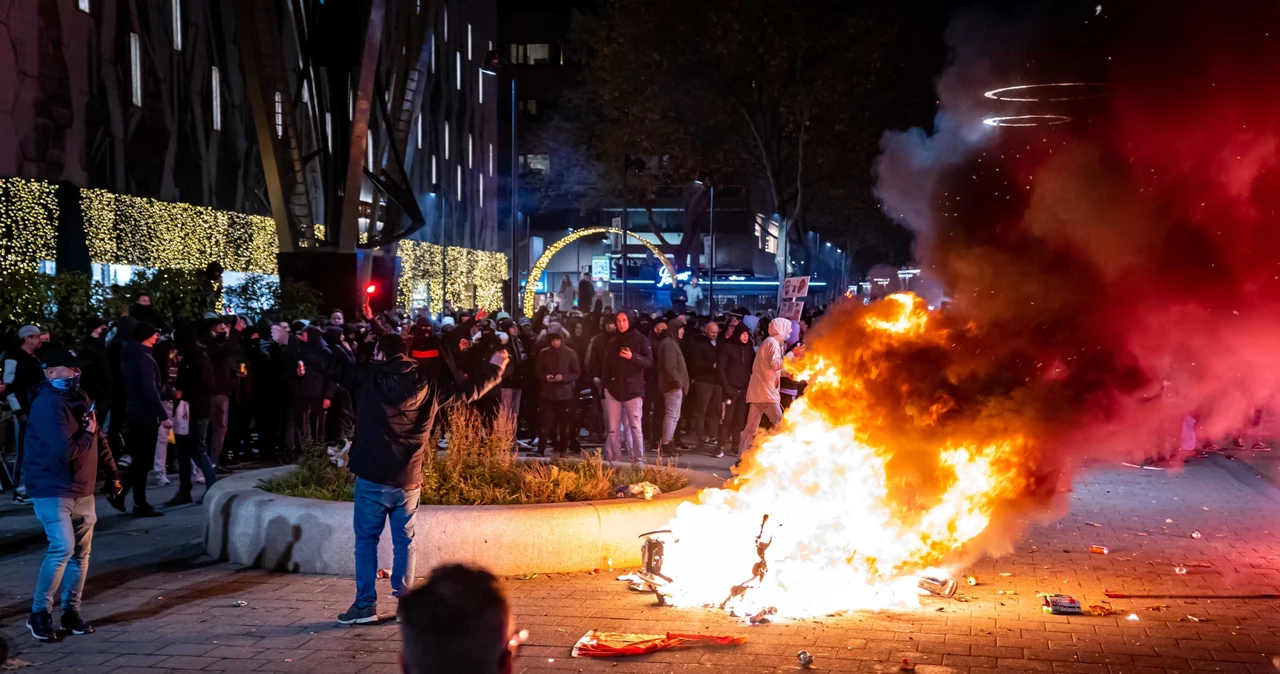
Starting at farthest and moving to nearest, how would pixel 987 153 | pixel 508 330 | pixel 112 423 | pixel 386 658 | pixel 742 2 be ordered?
pixel 742 2
pixel 508 330
pixel 112 423
pixel 987 153
pixel 386 658

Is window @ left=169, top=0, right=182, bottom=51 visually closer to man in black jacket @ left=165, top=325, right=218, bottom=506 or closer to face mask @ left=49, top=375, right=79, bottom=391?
man in black jacket @ left=165, top=325, right=218, bottom=506

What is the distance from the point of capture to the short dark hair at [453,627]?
2797mm

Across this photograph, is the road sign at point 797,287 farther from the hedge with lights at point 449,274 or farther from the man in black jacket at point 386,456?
the hedge with lights at point 449,274

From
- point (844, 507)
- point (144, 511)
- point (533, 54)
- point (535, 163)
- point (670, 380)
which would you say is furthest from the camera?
point (533, 54)

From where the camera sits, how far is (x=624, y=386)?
14.4m

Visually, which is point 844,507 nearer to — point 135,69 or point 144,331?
point 144,331

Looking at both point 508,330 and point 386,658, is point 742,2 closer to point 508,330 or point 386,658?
point 508,330

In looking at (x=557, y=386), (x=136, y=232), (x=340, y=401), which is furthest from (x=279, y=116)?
(x=557, y=386)

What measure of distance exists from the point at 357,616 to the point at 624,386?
724cm

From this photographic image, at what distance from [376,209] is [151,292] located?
10.1 meters

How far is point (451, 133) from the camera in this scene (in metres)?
43.4

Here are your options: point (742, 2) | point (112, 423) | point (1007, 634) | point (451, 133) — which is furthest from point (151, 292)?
point (451, 133)

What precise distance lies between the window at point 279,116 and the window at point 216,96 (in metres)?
1.20

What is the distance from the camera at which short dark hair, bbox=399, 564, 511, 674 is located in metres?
2.80
